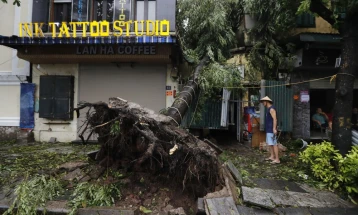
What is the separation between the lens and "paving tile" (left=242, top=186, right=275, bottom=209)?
424cm

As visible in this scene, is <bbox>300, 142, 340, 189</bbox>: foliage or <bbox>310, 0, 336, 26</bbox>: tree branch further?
<bbox>310, 0, 336, 26</bbox>: tree branch

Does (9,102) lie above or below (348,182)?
above

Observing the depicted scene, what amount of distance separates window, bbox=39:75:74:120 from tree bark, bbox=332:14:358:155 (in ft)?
28.8

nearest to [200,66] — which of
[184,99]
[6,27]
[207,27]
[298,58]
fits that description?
[207,27]

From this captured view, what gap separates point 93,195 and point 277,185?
3.77m

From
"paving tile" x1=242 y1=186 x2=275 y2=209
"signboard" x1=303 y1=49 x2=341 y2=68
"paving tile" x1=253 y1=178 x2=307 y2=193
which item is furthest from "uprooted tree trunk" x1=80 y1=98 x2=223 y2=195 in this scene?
"signboard" x1=303 y1=49 x2=341 y2=68

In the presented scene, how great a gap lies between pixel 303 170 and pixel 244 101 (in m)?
3.68

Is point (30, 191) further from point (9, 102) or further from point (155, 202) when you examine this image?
point (9, 102)

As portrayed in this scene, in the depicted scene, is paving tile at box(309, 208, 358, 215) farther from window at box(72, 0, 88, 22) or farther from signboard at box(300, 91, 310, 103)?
window at box(72, 0, 88, 22)

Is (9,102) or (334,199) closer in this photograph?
(334,199)

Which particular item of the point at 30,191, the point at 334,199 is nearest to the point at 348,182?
the point at 334,199

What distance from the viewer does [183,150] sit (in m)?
4.23

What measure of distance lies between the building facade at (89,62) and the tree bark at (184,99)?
1.05 metres

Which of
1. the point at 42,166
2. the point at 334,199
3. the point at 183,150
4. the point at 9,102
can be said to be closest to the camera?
the point at 183,150
